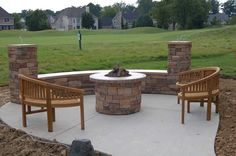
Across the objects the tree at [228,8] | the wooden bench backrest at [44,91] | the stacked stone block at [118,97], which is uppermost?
the tree at [228,8]

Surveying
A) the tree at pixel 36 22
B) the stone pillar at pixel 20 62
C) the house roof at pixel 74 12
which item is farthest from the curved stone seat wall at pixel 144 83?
the house roof at pixel 74 12

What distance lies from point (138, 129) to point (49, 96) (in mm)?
1479

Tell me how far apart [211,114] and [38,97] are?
10.2 ft

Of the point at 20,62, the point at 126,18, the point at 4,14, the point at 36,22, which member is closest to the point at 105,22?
the point at 126,18

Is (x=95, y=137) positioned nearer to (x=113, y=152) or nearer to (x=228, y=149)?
(x=113, y=152)

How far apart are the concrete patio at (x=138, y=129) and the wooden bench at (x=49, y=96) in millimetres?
317

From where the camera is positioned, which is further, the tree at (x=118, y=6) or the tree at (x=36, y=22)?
the tree at (x=118, y=6)

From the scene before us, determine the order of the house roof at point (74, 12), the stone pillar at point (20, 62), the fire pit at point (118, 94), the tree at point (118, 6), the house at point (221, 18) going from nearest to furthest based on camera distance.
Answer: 1. the fire pit at point (118, 94)
2. the stone pillar at point (20, 62)
3. the house at point (221, 18)
4. the house roof at point (74, 12)
5. the tree at point (118, 6)

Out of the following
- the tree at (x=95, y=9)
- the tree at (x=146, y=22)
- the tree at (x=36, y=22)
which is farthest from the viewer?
the tree at (x=95, y=9)

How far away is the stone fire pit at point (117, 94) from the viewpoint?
274 inches

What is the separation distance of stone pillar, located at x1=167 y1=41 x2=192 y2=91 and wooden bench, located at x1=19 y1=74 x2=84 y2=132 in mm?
3159

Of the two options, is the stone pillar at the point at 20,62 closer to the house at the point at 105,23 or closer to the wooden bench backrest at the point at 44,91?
the wooden bench backrest at the point at 44,91

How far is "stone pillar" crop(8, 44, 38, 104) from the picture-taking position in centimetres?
770

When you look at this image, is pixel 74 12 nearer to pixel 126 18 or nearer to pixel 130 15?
pixel 126 18
